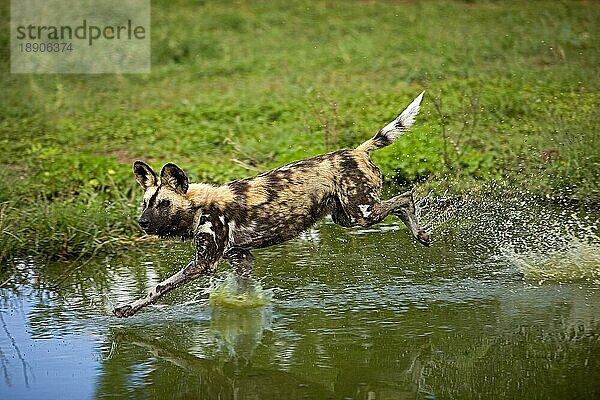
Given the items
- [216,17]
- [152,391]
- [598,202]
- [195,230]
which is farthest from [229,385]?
[216,17]

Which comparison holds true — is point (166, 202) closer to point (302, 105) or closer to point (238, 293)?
point (238, 293)

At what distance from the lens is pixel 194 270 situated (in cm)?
597

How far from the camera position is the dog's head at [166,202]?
5965 mm

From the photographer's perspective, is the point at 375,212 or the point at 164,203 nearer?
the point at 164,203

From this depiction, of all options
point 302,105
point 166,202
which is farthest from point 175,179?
point 302,105

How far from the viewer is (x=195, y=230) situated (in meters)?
6.09

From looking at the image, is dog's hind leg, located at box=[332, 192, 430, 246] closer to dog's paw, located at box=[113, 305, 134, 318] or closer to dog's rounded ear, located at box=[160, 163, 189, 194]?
dog's rounded ear, located at box=[160, 163, 189, 194]

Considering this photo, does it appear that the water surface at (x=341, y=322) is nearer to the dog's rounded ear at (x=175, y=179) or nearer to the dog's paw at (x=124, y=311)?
the dog's paw at (x=124, y=311)

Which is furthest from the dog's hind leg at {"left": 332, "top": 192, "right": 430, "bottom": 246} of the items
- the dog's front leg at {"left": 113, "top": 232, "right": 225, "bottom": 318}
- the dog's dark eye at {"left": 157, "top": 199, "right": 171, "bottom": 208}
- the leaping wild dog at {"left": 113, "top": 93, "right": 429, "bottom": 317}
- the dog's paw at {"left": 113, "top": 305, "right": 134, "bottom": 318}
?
the dog's paw at {"left": 113, "top": 305, "right": 134, "bottom": 318}

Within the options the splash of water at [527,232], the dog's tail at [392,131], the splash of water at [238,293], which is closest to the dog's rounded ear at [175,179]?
the splash of water at [238,293]

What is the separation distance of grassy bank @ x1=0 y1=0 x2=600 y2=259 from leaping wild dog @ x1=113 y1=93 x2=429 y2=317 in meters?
1.36

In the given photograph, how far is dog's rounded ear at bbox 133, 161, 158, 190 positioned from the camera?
597cm

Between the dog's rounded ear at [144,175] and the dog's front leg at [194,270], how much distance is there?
386mm

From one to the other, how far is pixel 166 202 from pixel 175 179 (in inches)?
5.3
